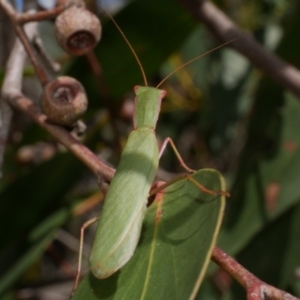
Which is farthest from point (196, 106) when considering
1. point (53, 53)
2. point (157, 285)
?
point (157, 285)

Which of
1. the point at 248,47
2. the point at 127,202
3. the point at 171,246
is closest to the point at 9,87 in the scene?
the point at 127,202

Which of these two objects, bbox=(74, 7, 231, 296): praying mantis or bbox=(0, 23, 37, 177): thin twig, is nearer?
bbox=(74, 7, 231, 296): praying mantis

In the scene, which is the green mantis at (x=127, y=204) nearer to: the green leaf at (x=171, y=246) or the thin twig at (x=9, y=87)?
the green leaf at (x=171, y=246)

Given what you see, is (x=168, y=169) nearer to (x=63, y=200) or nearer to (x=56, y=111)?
(x=63, y=200)

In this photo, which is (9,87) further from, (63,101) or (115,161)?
(115,161)

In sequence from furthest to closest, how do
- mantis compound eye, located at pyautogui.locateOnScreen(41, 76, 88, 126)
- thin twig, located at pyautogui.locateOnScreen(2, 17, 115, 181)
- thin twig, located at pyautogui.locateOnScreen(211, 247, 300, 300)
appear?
mantis compound eye, located at pyautogui.locateOnScreen(41, 76, 88, 126)
thin twig, located at pyautogui.locateOnScreen(2, 17, 115, 181)
thin twig, located at pyautogui.locateOnScreen(211, 247, 300, 300)

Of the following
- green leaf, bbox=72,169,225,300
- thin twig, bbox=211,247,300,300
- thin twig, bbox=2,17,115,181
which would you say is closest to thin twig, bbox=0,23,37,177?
thin twig, bbox=2,17,115,181

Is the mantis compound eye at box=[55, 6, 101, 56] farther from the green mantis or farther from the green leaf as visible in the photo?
the green leaf
